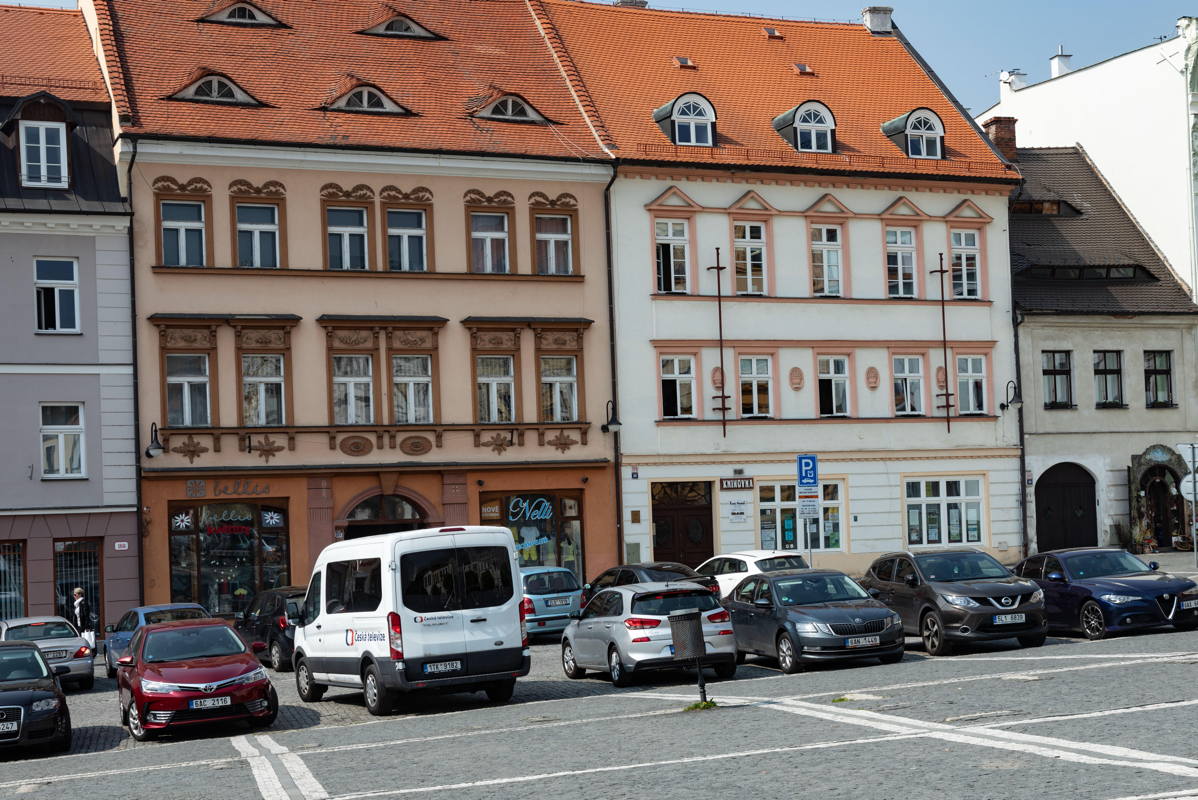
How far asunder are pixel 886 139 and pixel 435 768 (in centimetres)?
3213

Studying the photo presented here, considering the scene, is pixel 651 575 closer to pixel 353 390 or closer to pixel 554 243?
pixel 353 390

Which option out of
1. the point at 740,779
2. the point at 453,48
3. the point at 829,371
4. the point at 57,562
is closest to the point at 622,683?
the point at 740,779

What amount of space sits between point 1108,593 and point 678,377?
16399 millimetres

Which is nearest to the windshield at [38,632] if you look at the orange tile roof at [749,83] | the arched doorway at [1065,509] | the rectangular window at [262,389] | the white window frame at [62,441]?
the white window frame at [62,441]

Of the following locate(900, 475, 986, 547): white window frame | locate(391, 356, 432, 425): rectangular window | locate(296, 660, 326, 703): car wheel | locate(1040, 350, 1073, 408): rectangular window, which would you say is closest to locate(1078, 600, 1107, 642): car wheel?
locate(296, 660, 326, 703): car wheel

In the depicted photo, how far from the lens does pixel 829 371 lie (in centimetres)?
4150

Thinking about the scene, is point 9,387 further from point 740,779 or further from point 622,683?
point 740,779

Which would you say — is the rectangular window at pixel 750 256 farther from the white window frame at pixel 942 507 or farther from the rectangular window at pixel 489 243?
the white window frame at pixel 942 507

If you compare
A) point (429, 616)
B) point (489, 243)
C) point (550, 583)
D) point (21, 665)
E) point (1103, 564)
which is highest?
point (489, 243)

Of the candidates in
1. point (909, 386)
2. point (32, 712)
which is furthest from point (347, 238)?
point (32, 712)

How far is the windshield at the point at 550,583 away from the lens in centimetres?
3195

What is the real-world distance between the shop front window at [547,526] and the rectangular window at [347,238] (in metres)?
6.80

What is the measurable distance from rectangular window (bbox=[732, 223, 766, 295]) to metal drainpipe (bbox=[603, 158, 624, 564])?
346 cm

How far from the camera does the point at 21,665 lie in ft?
67.8
